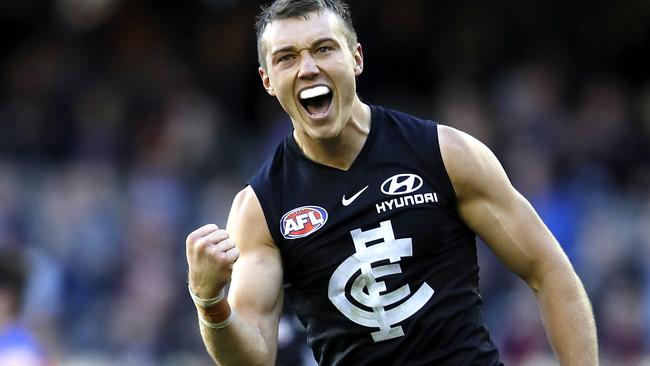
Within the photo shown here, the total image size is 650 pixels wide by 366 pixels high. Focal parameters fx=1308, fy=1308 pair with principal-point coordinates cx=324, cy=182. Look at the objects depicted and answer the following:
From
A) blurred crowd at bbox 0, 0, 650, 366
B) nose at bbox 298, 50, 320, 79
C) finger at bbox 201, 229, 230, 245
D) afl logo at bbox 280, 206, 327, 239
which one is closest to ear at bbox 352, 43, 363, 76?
nose at bbox 298, 50, 320, 79

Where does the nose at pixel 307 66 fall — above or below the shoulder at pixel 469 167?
above

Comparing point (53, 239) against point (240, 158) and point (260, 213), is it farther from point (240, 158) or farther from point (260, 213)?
point (260, 213)

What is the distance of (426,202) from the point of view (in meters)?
5.01

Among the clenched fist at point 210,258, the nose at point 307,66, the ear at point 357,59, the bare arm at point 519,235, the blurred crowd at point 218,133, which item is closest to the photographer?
the clenched fist at point 210,258

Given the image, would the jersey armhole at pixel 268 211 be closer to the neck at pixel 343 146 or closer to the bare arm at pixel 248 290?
the bare arm at pixel 248 290

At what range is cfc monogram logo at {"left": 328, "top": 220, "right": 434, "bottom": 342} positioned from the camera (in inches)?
195

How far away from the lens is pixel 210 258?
457 cm

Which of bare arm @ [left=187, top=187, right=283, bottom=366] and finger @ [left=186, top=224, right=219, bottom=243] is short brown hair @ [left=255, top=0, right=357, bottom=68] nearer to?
bare arm @ [left=187, top=187, right=283, bottom=366]

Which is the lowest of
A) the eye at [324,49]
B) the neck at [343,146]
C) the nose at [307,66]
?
the neck at [343,146]

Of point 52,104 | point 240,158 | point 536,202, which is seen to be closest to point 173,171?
point 240,158

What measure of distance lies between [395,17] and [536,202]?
2.52 m

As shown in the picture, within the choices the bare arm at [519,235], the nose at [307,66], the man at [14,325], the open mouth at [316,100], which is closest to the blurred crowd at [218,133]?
the man at [14,325]

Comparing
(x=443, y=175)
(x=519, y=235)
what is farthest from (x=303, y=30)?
(x=519, y=235)

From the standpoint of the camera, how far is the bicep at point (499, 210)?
4.96 metres
